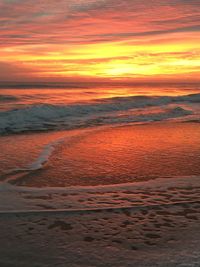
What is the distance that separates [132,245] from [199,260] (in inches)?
33.9

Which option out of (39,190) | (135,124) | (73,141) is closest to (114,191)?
(39,190)

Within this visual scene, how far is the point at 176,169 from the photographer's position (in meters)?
8.09

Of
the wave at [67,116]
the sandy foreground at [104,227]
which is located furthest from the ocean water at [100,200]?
the wave at [67,116]

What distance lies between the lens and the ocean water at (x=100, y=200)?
13.7ft

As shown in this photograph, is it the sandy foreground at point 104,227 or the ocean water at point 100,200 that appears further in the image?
the ocean water at point 100,200

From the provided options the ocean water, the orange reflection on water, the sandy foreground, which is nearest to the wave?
→ the ocean water

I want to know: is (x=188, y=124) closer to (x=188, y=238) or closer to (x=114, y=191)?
(x=114, y=191)

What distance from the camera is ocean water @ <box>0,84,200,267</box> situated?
4176 mm

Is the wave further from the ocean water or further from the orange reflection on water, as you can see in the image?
the orange reflection on water

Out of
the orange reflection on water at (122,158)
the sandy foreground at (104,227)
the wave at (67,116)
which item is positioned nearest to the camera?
the sandy foreground at (104,227)

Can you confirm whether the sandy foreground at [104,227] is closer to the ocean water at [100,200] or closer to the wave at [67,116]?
the ocean water at [100,200]

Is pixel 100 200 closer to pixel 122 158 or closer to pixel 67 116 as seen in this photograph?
pixel 122 158

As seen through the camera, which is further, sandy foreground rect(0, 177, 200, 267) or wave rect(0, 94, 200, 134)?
wave rect(0, 94, 200, 134)

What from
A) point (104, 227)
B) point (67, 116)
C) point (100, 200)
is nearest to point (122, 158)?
point (100, 200)
